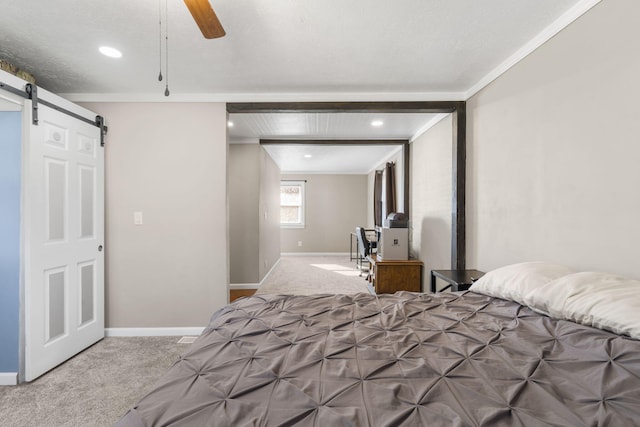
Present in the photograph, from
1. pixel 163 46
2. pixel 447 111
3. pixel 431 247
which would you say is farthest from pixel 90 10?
pixel 431 247

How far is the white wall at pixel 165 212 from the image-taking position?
9.44 ft

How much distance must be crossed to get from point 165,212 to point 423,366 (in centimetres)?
280

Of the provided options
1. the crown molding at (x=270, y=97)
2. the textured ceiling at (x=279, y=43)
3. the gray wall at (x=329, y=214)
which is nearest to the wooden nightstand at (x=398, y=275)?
the crown molding at (x=270, y=97)

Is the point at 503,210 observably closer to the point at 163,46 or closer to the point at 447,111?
the point at 447,111

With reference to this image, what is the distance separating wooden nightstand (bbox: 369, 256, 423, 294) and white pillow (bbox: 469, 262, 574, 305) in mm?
2223

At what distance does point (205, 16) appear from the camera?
4.18 ft

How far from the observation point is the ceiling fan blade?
121 centimetres

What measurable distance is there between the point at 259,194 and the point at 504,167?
340 cm

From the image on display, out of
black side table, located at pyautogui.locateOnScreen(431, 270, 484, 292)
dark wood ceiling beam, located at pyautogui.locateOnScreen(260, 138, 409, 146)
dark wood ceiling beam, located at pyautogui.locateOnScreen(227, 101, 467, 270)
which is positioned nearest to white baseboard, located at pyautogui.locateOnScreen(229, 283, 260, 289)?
dark wood ceiling beam, located at pyautogui.locateOnScreen(260, 138, 409, 146)

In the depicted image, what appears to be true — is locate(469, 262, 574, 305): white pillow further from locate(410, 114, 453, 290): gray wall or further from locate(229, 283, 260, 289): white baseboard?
locate(229, 283, 260, 289): white baseboard

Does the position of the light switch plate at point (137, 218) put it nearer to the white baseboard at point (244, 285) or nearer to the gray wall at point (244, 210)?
the gray wall at point (244, 210)

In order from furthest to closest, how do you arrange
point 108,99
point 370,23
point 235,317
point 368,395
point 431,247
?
point 431,247
point 108,99
point 370,23
point 235,317
point 368,395

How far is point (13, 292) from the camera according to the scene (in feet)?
6.82

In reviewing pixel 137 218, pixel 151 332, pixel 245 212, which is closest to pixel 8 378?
pixel 151 332
